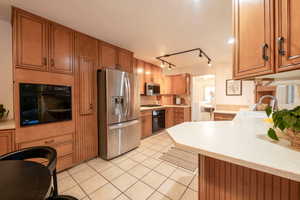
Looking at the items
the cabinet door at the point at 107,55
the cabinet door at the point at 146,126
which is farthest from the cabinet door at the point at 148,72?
the cabinet door at the point at 107,55

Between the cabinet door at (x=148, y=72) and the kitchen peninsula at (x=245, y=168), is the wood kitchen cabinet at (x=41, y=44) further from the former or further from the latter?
the cabinet door at (x=148, y=72)

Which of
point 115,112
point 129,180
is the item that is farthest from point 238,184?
point 115,112

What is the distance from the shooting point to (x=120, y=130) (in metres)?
2.56

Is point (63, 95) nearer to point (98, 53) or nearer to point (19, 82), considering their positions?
point (19, 82)

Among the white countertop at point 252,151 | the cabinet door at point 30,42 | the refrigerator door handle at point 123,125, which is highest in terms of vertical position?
the cabinet door at point 30,42

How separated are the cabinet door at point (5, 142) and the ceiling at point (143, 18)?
1.64m

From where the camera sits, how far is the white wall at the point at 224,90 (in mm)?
3766

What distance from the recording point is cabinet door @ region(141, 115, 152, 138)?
3.62m

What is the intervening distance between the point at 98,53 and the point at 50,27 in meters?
0.79

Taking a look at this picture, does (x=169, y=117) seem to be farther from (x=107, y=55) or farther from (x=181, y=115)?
(x=107, y=55)

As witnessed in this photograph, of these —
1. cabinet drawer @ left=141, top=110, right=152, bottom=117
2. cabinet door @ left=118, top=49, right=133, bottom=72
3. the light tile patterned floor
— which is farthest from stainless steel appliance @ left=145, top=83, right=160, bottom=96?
the light tile patterned floor

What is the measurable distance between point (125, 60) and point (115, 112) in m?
1.34

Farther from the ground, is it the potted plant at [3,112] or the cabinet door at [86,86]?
the cabinet door at [86,86]

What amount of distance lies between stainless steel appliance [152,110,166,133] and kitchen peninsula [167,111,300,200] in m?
3.08
